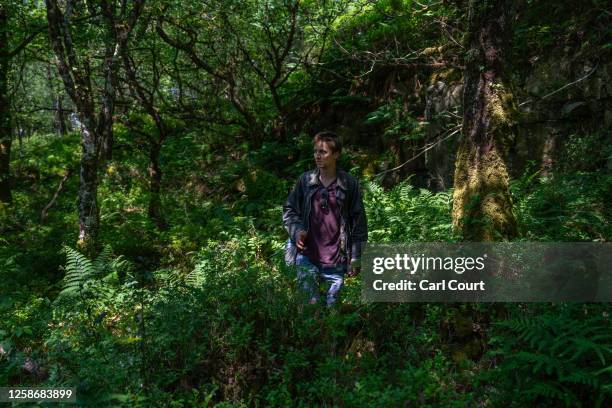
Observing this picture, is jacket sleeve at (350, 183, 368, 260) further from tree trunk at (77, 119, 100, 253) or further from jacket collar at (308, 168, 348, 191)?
tree trunk at (77, 119, 100, 253)

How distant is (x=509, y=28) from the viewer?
522cm

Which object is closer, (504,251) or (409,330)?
(409,330)

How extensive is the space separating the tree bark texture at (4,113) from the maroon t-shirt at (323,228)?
360 inches

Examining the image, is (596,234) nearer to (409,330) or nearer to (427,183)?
(409,330)

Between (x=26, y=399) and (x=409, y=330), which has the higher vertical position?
(x=409, y=330)

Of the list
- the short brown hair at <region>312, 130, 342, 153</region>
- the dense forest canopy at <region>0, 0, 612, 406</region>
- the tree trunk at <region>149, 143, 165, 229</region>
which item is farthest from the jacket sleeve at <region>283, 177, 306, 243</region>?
the tree trunk at <region>149, 143, 165, 229</region>

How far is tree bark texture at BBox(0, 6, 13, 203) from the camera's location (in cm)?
1073

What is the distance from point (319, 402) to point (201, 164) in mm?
11314

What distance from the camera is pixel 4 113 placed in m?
11.4

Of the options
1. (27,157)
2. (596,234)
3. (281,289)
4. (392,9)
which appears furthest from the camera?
(27,157)

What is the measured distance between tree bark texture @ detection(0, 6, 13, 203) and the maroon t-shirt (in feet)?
30.0

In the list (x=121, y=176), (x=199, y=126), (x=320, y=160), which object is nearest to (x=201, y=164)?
(x=199, y=126)

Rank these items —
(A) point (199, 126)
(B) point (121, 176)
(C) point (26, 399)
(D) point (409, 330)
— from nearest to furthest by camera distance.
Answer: (C) point (26, 399)
(D) point (409, 330)
(B) point (121, 176)
(A) point (199, 126)

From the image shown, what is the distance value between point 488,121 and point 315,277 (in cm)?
255
